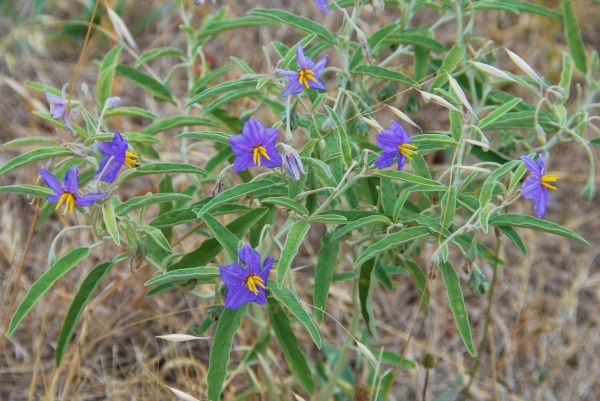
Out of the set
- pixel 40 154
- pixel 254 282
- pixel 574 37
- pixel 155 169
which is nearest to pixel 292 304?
pixel 254 282

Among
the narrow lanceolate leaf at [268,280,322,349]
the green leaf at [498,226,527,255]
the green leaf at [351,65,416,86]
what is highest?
the green leaf at [351,65,416,86]

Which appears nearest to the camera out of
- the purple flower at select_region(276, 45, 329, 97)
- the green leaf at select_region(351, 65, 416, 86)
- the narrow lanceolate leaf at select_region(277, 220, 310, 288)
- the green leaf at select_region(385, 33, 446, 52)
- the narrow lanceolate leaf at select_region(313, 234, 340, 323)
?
the narrow lanceolate leaf at select_region(277, 220, 310, 288)

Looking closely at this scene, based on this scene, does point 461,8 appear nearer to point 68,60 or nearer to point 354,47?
point 354,47

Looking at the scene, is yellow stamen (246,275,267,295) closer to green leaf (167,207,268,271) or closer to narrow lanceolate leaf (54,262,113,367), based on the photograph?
green leaf (167,207,268,271)

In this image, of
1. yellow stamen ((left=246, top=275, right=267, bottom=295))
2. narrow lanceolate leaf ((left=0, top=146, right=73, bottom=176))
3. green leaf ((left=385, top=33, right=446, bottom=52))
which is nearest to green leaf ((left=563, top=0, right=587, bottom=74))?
green leaf ((left=385, top=33, right=446, bottom=52))

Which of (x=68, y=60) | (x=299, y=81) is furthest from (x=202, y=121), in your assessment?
(x=68, y=60)

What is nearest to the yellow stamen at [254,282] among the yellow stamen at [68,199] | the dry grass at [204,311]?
the yellow stamen at [68,199]
